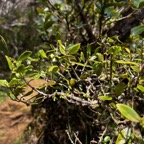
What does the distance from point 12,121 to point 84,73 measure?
1.34 metres

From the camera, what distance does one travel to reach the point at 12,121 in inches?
89.7

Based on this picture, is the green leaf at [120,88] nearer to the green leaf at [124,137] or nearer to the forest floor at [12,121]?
the green leaf at [124,137]

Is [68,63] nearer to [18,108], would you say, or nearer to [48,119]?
[48,119]

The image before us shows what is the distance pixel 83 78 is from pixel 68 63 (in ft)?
0.28

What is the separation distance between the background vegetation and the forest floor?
0.19m

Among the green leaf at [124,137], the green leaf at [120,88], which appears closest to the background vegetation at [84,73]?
the green leaf at [120,88]

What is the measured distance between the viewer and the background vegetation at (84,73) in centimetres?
105

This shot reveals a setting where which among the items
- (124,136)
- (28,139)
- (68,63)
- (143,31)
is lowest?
(28,139)

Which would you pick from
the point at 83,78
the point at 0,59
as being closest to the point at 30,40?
the point at 0,59

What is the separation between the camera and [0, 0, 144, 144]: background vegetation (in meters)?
1.05

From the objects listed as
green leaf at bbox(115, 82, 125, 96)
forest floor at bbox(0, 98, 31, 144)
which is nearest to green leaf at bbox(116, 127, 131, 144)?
green leaf at bbox(115, 82, 125, 96)

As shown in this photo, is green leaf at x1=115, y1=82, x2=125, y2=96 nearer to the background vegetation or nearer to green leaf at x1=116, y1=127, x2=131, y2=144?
the background vegetation

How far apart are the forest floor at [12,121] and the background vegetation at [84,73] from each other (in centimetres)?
19

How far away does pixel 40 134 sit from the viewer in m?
1.69
